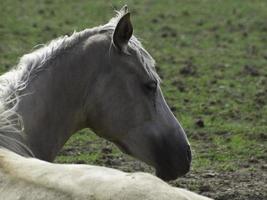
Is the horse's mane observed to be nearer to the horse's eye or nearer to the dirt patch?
the horse's eye

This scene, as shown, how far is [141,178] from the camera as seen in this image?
3.88 metres

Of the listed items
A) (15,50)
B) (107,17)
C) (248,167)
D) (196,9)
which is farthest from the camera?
(196,9)

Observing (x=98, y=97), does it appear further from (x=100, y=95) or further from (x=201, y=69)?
(x=201, y=69)

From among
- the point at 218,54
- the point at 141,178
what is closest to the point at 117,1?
the point at 218,54

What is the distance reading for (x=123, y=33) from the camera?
5473 mm

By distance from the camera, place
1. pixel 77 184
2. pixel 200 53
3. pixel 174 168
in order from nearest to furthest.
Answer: pixel 77 184
pixel 174 168
pixel 200 53

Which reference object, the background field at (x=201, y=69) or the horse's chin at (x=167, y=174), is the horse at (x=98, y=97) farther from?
the background field at (x=201, y=69)

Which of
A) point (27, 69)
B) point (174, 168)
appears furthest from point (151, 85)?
point (27, 69)

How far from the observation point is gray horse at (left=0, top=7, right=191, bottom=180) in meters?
5.41

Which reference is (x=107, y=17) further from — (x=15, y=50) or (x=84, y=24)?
(x=15, y=50)

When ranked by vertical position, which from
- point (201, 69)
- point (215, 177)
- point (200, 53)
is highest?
point (215, 177)

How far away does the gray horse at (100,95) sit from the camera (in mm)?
5414

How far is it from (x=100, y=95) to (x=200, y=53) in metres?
8.42

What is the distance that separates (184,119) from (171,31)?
6485mm
